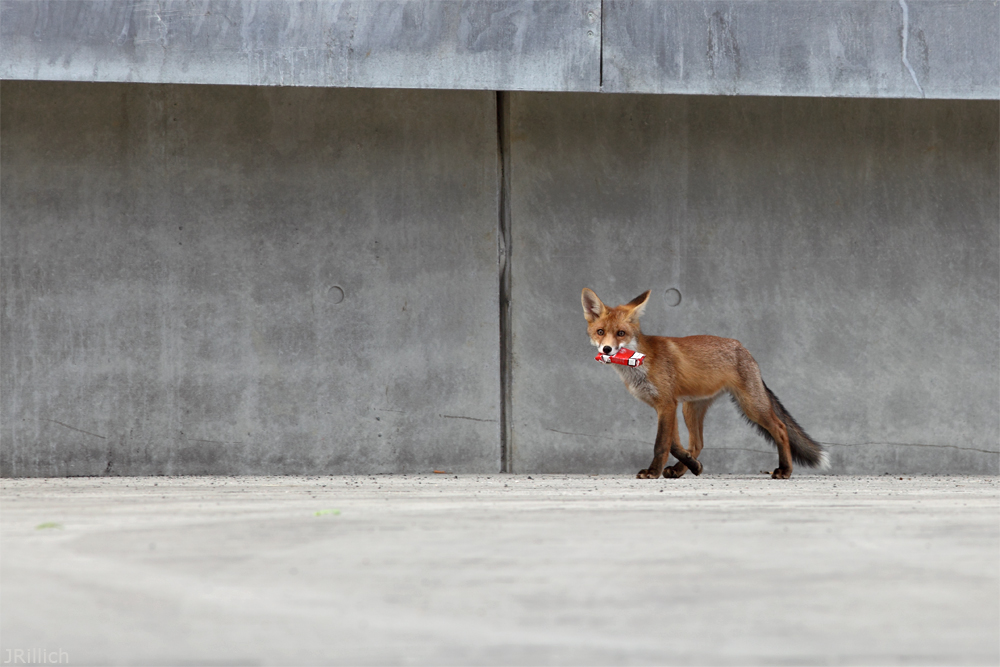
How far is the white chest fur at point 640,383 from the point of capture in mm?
5770

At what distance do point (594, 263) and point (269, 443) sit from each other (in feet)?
7.58

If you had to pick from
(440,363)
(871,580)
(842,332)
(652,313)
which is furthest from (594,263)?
(871,580)

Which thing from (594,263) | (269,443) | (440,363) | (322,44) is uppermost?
(322,44)

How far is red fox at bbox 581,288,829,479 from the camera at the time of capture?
5.78 m

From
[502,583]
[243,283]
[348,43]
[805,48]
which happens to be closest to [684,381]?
[805,48]

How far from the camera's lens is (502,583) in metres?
2.14

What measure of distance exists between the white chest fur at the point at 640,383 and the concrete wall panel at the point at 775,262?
0.79m

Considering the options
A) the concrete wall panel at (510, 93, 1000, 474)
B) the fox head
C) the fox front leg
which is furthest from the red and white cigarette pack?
the concrete wall panel at (510, 93, 1000, 474)

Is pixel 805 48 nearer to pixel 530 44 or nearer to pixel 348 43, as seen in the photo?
pixel 530 44

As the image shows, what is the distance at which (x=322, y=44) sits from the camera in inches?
225

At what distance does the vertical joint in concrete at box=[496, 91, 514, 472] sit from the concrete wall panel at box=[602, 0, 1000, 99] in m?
1.03

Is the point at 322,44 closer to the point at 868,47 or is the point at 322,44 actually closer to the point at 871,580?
the point at 868,47

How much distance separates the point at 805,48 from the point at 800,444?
7.41ft

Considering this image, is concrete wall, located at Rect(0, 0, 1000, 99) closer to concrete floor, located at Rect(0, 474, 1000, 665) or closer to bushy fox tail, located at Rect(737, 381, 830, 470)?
bushy fox tail, located at Rect(737, 381, 830, 470)
